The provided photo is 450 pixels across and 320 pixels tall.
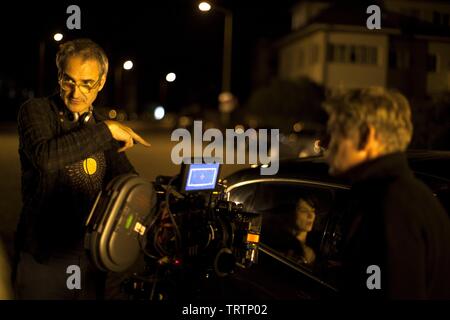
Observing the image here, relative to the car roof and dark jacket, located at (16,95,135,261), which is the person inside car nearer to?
the car roof

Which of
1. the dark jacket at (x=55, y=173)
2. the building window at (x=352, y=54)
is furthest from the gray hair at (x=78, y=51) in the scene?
the building window at (x=352, y=54)

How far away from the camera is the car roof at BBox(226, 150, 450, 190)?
353 centimetres

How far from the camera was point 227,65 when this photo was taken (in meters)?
36.4

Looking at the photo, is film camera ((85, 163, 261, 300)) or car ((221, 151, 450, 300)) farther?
car ((221, 151, 450, 300))

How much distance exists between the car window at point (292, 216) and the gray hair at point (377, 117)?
187cm

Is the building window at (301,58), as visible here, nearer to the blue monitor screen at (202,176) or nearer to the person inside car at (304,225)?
the person inside car at (304,225)

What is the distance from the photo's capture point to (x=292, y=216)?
5254mm

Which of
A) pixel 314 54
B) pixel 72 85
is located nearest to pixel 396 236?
pixel 72 85

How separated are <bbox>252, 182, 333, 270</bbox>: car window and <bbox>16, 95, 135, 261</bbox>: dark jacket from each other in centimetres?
160

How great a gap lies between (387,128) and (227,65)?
34.5 meters

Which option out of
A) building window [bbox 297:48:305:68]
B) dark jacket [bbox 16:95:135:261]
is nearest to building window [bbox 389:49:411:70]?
building window [bbox 297:48:305:68]

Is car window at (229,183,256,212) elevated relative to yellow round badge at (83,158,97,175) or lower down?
lower down
